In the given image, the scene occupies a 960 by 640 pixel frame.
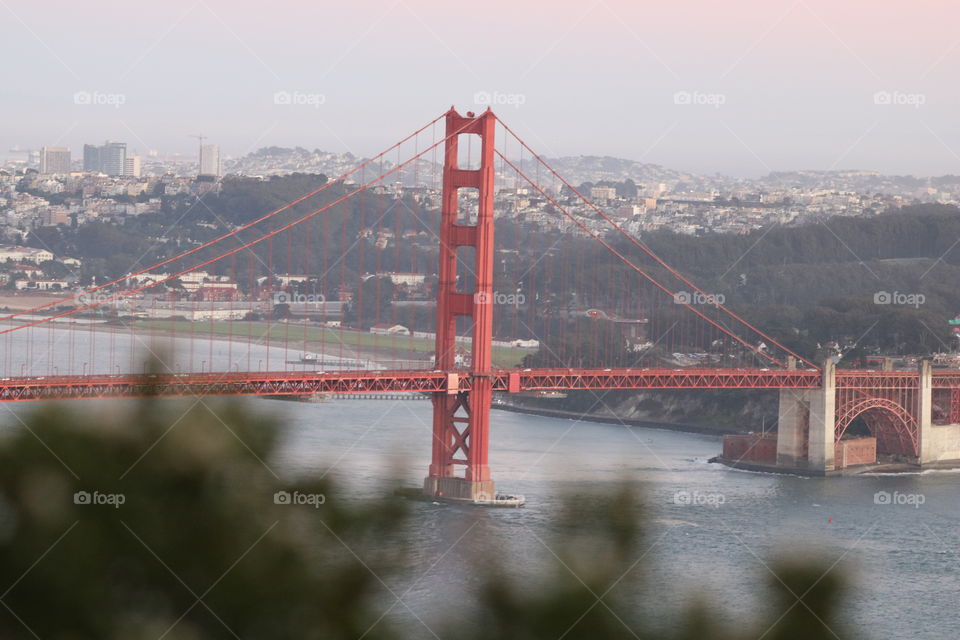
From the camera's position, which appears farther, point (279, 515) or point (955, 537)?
point (955, 537)

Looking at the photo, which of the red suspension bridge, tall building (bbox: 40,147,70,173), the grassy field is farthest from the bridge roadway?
tall building (bbox: 40,147,70,173)

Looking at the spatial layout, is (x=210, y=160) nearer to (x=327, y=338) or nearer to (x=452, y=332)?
(x=327, y=338)

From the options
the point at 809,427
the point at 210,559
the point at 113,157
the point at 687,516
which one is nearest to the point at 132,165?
the point at 113,157

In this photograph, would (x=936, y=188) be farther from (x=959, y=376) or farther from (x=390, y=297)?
(x=959, y=376)

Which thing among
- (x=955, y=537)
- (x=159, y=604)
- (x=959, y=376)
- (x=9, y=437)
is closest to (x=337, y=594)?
(x=159, y=604)

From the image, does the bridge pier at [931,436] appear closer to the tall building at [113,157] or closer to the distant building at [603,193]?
the distant building at [603,193]

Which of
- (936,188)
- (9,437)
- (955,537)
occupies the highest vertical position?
(936,188)
